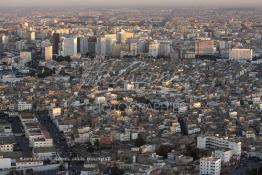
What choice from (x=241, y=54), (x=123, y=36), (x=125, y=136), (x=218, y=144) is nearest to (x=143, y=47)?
(x=123, y=36)

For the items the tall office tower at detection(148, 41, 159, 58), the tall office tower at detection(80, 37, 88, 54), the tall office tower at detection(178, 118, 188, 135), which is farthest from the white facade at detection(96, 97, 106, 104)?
the tall office tower at detection(80, 37, 88, 54)

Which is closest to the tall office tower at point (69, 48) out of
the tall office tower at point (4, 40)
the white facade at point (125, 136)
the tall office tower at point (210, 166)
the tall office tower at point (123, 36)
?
the tall office tower at point (123, 36)

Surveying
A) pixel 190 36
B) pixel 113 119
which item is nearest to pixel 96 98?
pixel 113 119

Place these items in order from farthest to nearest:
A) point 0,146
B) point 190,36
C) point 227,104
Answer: point 190,36 → point 227,104 → point 0,146

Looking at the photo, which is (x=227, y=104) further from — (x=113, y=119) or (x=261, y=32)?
(x=261, y=32)

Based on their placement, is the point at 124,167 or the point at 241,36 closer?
the point at 124,167

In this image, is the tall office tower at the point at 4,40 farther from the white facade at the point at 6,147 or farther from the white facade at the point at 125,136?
the white facade at the point at 6,147

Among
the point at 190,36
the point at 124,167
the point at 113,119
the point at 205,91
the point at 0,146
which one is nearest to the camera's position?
the point at 124,167
